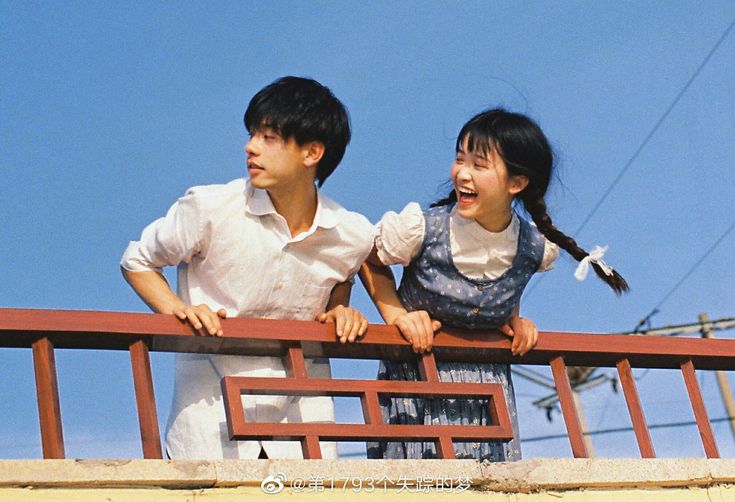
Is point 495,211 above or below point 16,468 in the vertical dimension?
above

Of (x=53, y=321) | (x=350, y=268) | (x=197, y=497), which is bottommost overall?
(x=197, y=497)

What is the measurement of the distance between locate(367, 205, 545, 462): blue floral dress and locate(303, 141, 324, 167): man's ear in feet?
1.50

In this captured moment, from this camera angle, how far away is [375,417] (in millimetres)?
3699

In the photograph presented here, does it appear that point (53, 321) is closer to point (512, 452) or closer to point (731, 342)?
point (512, 452)

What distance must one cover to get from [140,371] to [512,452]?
148cm

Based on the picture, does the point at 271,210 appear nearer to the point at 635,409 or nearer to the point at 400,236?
the point at 400,236

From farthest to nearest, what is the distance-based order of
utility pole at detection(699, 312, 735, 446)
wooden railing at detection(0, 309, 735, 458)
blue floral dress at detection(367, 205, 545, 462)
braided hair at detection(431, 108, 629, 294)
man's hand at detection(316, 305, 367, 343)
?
1. utility pole at detection(699, 312, 735, 446)
2. braided hair at detection(431, 108, 629, 294)
3. blue floral dress at detection(367, 205, 545, 462)
4. man's hand at detection(316, 305, 367, 343)
5. wooden railing at detection(0, 309, 735, 458)

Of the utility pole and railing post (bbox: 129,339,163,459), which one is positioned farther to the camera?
the utility pole

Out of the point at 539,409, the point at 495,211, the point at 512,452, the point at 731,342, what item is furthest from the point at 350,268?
the point at 539,409

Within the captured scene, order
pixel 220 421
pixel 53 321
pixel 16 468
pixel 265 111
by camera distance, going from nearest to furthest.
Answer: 1. pixel 16 468
2. pixel 53 321
3. pixel 220 421
4. pixel 265 111

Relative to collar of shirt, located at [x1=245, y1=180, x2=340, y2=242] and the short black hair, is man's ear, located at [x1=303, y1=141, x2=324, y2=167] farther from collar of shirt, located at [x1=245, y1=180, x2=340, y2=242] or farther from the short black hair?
collar of shirt, located at [x1=245, y1=180, x2=340, y2=242]

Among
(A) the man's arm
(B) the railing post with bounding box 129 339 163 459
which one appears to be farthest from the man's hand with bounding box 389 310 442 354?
(B) the railing post with bounding box 129 339 163 459

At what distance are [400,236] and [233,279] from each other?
647 mm

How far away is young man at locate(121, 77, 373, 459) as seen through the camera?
3938 millimetres
